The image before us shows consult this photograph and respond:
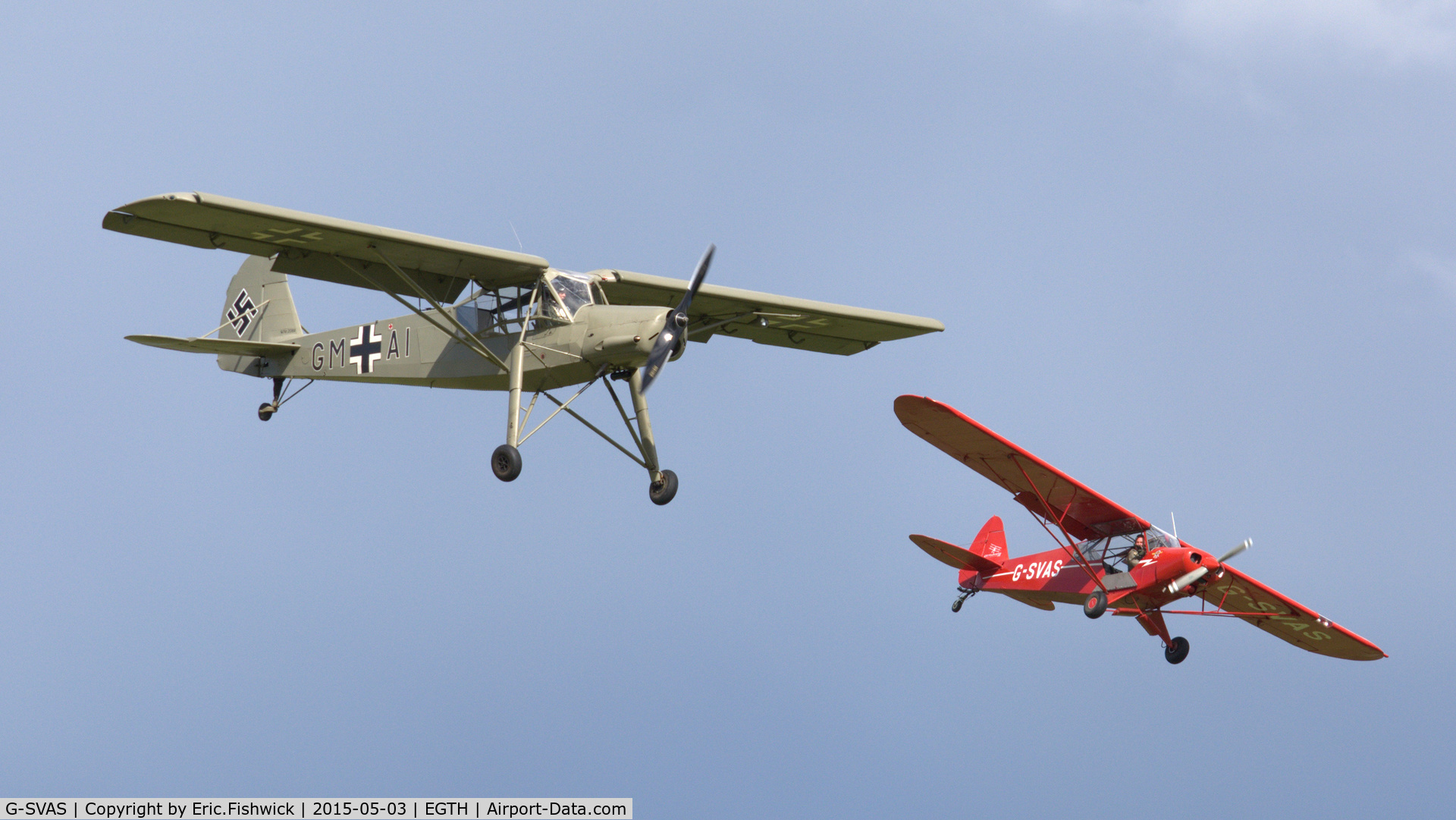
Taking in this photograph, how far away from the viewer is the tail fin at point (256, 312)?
73.8ft

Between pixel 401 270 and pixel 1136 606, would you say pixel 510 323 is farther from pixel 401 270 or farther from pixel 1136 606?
pixel 1136 606

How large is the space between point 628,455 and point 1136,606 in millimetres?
7552

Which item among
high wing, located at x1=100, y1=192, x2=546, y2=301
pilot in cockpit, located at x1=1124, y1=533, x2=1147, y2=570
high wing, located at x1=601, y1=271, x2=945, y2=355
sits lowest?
pilot in cockpit, located at x1=1124, y1=533, x2=1147, y2=570

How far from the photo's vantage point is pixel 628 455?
1834 centimetres

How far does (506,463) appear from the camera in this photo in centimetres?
1717

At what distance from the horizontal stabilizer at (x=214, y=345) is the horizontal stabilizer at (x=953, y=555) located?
926cm

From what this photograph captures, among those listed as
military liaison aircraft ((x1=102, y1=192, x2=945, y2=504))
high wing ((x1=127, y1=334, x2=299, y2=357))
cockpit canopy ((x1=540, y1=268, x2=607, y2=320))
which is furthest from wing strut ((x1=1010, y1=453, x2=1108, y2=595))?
high wing ((x1=127, y1=334, x2=299, y2=357))

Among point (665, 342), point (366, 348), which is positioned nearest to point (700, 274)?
point (665, 342)

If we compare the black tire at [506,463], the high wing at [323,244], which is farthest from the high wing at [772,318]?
the black tire at [506,463]

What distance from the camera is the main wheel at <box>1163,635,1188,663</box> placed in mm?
21734

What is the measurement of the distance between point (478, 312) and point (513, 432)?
1.91 metres

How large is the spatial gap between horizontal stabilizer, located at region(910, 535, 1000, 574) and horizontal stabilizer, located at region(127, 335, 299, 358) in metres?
9.26

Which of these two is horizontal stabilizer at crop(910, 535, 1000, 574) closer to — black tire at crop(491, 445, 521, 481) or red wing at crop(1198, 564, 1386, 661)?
red wing at crop(1198, 564, 1386, 661)

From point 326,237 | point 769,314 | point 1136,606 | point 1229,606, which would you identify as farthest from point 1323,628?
point 326,237
